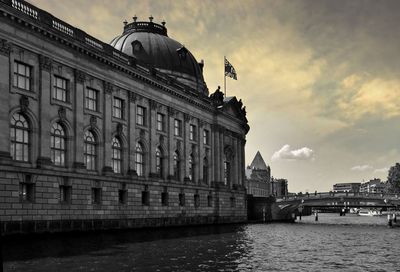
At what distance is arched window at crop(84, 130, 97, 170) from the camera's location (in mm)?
53094

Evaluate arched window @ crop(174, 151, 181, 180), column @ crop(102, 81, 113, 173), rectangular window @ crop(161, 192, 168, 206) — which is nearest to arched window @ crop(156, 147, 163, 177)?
rectangular window @ crop(161, 192, 168, 206)

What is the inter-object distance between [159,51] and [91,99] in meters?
35.8

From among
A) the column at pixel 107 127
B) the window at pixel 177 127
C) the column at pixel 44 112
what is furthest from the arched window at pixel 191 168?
the column at pixel 44 112

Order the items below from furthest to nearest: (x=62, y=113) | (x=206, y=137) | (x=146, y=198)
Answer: (x=206, y=137)
(x=146, y=198)
(x=62, y=113)

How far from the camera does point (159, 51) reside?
88.4 m

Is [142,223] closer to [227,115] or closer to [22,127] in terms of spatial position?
[22,127]

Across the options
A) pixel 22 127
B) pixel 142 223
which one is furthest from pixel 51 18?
pixel 142 223

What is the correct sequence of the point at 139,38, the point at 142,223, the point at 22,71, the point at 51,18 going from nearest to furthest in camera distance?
the point at 22,71
the point at 51,18
the point at 142,223
the point at 139,38

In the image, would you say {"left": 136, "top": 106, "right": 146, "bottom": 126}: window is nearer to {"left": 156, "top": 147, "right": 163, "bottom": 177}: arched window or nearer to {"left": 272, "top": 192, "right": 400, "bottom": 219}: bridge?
{"left": 156, "top": 147, "right": 163, "bottom": 177}: arched window

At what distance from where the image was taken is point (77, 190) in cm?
4988

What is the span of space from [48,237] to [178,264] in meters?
19.5

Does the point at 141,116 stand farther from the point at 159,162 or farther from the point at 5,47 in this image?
the point at 5,47

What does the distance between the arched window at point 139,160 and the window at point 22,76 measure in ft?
62.5

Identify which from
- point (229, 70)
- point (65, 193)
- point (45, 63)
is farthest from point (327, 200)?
point (45, 63)
